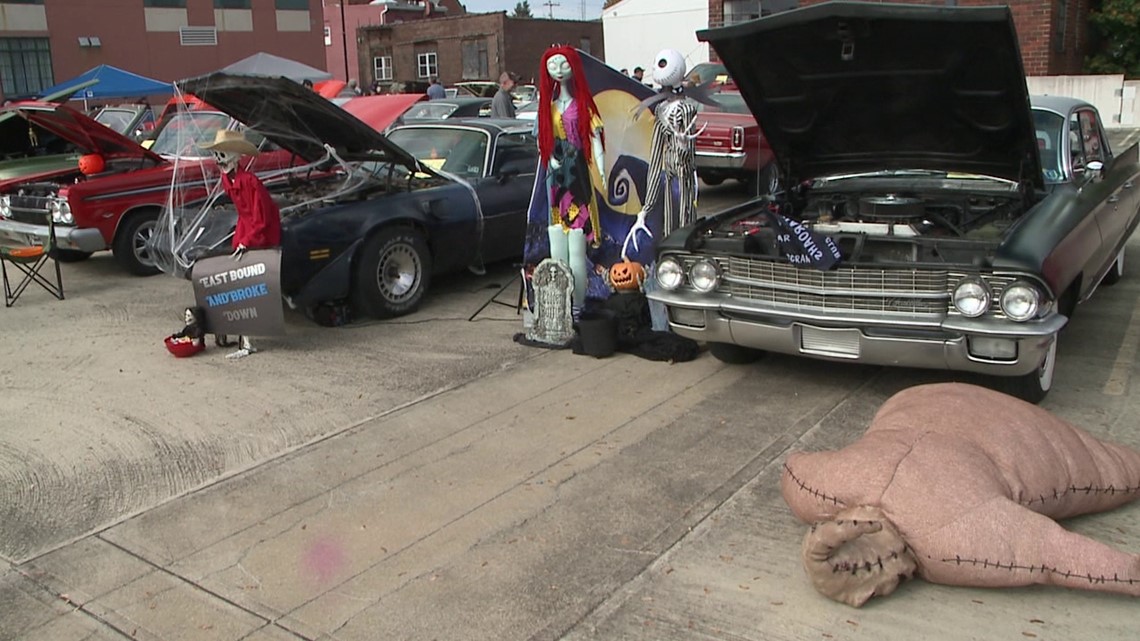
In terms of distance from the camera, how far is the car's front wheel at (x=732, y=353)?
5.96 m

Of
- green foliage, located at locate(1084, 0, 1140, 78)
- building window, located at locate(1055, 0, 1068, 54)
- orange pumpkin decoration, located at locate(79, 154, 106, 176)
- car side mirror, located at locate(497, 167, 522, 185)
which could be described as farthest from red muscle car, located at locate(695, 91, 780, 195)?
green foliage, located at locate(1084, 0, 1140, 78)

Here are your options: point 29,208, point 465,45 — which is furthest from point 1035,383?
point 465,45

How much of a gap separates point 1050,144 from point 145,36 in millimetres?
32788

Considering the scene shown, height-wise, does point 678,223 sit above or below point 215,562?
above

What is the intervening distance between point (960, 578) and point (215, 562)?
2.87 meters

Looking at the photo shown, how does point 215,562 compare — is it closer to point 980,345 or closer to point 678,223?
point 980,345

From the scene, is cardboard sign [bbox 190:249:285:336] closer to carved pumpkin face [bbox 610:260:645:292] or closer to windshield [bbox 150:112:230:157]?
carved pumpkin face [bbox 610:260:645:292]

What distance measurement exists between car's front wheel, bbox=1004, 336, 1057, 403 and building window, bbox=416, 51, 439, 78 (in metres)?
44.0

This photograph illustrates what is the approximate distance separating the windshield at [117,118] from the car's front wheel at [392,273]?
762cm

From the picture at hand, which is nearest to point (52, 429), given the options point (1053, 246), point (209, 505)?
point (209, 505)

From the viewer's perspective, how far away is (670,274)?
5488mm

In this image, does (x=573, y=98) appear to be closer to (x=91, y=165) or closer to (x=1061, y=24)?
(x=91, y=165)

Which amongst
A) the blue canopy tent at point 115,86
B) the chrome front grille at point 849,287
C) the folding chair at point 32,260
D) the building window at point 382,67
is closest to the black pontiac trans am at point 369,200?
the folding chair at point 32,260

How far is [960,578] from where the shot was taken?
132 inches
